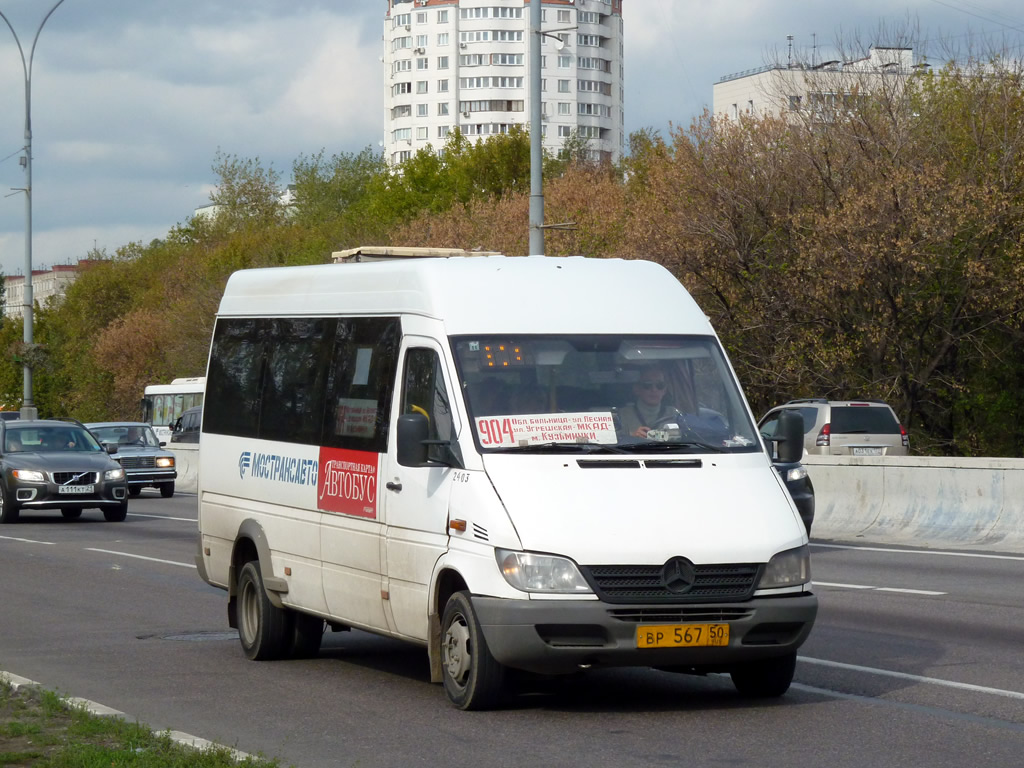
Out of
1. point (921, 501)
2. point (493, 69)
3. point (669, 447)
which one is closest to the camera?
point (669, 447)

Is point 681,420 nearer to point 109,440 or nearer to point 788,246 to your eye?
point 788,246

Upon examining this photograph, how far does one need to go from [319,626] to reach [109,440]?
29452 millimetres

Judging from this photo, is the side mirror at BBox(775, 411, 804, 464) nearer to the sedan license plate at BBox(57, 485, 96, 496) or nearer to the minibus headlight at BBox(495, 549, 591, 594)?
the minibus headlight at BBox(495, 549, 591, 594)

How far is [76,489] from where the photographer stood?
1068 inches

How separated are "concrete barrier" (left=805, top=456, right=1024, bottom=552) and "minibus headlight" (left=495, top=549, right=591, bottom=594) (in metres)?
13.2

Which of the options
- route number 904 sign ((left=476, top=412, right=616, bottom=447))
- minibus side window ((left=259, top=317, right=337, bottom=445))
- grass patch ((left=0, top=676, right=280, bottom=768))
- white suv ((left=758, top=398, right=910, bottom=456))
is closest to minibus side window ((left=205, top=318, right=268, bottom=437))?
minibus side window ((left=259, top=317, right=337, bottom=445))

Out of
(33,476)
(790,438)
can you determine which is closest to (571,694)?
(790,438)

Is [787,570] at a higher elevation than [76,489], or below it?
higher

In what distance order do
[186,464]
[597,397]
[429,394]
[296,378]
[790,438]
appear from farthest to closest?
[186,464], [296,378], [790,438], [429,394], [597,397]

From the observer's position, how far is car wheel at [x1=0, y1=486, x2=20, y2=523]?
27078 mm

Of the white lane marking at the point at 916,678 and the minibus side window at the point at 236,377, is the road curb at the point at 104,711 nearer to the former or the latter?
the minibus side window at the point at 236,377

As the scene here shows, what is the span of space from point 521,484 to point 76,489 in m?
20.3

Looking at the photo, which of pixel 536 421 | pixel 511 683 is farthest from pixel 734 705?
pixel 536 421

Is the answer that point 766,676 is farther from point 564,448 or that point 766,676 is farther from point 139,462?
point 139,462
